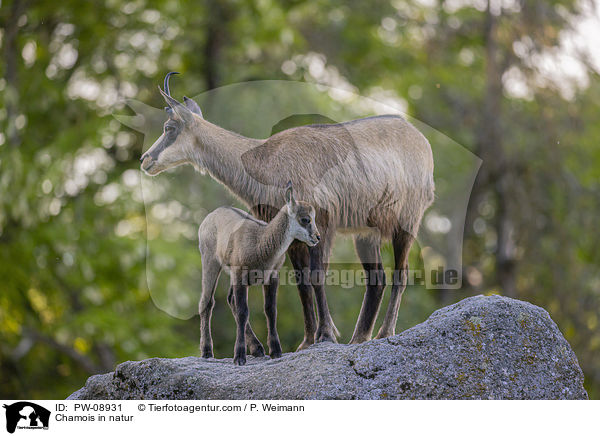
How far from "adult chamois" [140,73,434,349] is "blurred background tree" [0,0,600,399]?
5.06 metres

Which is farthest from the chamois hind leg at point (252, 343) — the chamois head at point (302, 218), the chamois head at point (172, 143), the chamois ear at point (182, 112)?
the chamois ear at point (182, 112)

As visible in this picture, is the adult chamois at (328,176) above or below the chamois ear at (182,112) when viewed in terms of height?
below

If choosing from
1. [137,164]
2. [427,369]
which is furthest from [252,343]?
[137,164]

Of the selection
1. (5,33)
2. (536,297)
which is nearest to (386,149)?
(536,297)

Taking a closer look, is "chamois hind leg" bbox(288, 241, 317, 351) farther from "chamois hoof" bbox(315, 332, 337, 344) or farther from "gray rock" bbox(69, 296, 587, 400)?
"gray rock" bbox(69, 296, 587, 400)

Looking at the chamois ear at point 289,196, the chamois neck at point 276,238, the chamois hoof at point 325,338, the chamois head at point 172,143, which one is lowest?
the chamois hoof at point 325,338

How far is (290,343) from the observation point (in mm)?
10047

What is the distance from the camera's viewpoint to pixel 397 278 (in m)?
6.36

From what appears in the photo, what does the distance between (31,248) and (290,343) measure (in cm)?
536

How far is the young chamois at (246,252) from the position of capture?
17.4 ft

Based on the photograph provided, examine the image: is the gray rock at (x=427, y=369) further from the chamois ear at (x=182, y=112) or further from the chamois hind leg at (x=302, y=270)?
the chamois ear at (x=182, y=112)

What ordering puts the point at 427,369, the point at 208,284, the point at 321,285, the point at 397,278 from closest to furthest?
the point at 427,369 → the point at 321,285 → the point at 208,284 → the point at 397,278

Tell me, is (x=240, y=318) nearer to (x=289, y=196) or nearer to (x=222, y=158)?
(x=289, y=196)
